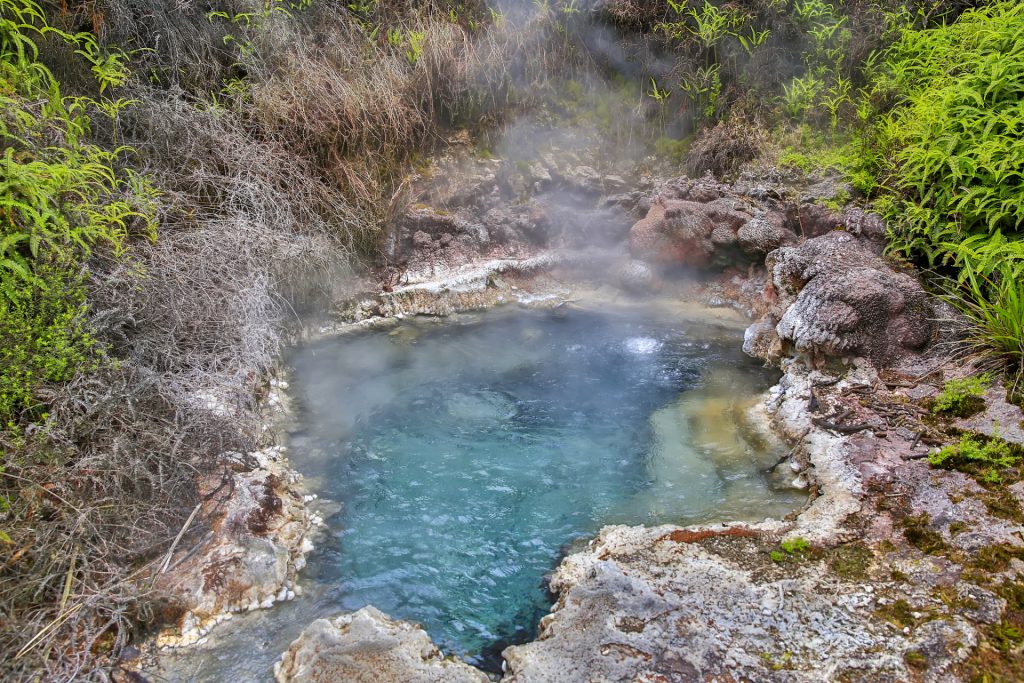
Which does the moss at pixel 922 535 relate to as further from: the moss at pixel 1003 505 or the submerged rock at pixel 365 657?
the submerged rock at pixel 365 657

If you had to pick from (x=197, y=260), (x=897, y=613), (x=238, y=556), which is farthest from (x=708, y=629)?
(x=197, y=260)

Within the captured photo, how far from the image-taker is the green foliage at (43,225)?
3619 millimetres

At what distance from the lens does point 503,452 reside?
5215 millimetres

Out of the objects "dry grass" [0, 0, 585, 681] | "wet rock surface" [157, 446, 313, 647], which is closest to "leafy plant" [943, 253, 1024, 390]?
"wet rock surface" [157, 446, 313, 647]

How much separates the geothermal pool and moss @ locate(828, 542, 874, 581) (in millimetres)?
618

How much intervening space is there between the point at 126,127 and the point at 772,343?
283 inches

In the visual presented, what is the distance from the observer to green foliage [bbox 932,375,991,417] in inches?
178

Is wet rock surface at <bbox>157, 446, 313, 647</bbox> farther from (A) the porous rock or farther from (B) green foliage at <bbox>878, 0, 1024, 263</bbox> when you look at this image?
(B) green foliage at <bbox>878, 0, 1024, 263</bbox>

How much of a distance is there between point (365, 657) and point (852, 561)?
289 cm

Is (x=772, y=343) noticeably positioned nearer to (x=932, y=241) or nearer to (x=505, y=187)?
(x=932, y=241)

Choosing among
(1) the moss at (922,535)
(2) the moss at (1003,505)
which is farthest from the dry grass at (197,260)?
(2) the moss at (1003,505)

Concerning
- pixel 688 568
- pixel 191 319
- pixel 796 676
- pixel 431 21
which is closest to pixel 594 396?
pixel 688 568

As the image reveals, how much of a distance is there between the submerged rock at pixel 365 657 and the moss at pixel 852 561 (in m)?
2.17

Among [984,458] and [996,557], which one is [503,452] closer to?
[996,557]
